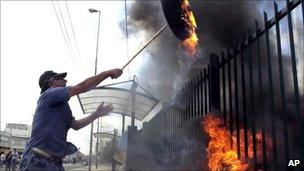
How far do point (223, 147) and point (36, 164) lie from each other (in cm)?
322

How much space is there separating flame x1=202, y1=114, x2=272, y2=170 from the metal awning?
262 inches

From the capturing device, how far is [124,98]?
1480 centimetres

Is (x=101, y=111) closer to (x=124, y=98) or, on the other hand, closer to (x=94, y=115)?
(x=94, y=115)

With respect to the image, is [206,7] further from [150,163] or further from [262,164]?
[262,164]

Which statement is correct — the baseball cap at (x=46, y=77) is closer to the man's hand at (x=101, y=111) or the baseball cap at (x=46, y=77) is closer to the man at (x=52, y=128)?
the man at (x=52, y=128)

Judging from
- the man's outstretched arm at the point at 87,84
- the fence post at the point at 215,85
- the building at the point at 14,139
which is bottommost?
the man's outstretched arm at the point at 87,84

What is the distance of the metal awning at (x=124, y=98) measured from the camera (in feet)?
45.1

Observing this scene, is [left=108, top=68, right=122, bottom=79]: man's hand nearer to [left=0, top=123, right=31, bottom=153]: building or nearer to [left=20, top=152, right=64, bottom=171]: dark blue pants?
[left=20, top=152, right=64, bottom=171]: dark blue pants

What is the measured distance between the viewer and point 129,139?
486 inches

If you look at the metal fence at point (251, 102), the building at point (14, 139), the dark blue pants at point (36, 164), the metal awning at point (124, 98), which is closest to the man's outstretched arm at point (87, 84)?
the dark blue pants at point (36, 164)

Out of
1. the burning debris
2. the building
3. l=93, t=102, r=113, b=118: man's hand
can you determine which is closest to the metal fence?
the burning debris

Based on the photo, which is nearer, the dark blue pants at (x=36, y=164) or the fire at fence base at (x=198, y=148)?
the dark blue pants at (x=36, y=164)

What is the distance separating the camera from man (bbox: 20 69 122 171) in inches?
147

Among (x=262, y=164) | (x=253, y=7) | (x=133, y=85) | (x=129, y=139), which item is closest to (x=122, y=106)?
(x=133, y=85)
